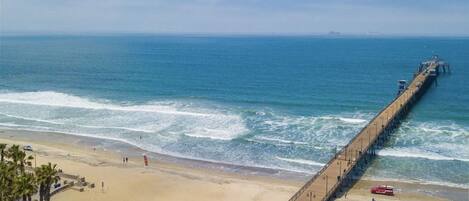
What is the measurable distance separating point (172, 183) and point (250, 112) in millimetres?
27249

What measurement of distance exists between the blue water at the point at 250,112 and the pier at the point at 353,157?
60.4 inches

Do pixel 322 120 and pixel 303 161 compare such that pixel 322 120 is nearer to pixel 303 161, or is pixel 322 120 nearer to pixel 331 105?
pixel 331 105

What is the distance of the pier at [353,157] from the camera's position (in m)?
40.6

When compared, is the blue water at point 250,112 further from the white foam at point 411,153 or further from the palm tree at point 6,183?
the palm tree at point 6,183

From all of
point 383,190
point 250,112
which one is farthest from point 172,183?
point 250,112

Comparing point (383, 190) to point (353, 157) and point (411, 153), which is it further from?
point (411, 153)

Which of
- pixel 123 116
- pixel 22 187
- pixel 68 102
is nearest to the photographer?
pixel 22 187

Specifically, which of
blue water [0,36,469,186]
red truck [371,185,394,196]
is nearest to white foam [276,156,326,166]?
blue water [0,36,469,186]

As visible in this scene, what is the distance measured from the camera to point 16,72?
12062 centimetres

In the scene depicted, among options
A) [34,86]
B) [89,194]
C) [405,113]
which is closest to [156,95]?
[34,86]

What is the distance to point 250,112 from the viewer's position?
72625 mm

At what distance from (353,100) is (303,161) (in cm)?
3107

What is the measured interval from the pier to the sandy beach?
1.68 metres

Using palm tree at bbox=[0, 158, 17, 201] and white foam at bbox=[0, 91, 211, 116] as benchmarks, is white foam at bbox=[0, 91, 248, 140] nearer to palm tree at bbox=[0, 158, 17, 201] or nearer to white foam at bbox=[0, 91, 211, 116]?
white foam at bbox=[0, 91, 211, 116]
